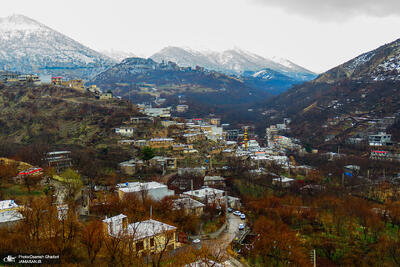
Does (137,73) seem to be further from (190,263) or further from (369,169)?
(190,263)

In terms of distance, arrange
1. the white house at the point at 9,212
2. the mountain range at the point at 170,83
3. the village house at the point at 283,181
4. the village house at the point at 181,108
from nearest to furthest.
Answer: the white house at the point at 9,212 < the village house at the point at 283,181 < the village house at the point at 181,108 < the mountain range at the point at 170,83

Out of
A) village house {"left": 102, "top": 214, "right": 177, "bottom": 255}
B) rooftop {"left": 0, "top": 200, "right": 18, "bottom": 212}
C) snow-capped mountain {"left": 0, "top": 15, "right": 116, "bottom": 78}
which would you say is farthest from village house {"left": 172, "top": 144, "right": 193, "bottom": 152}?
snow-capped mountain {"left": 0, "top": 15, "right": 116, "bottom": 78}

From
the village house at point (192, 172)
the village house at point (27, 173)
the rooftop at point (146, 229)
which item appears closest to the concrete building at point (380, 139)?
the village house at point (192, 172)

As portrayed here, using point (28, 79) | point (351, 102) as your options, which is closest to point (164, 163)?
point (28, 79)

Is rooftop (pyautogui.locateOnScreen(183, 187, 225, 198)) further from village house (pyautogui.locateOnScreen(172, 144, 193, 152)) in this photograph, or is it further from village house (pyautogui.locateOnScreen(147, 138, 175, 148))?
village house (pyautogui.locateOnScreen(147, 138, 175, 148))

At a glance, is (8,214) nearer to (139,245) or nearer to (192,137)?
(139,245)

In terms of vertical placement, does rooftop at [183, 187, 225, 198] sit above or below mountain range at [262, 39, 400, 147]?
below

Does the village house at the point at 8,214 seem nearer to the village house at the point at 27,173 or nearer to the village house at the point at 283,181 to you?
the village house at the point at 27,173
